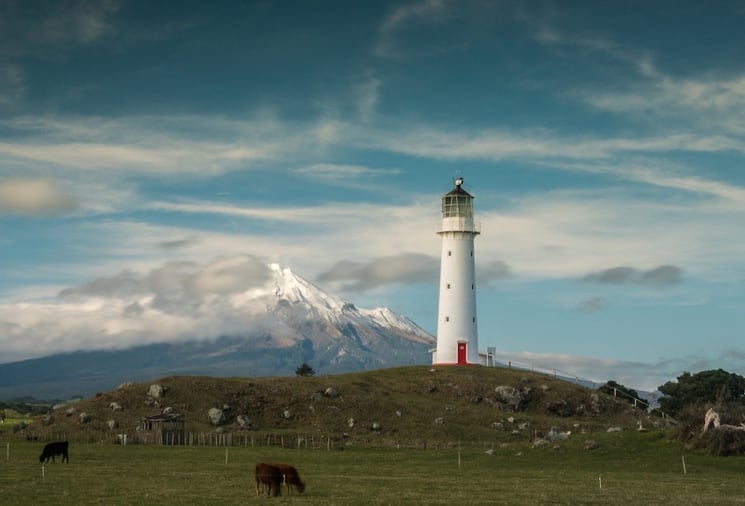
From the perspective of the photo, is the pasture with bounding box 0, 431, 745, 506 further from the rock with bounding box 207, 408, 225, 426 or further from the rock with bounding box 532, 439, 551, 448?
the rock with bounding box 207, 408, 225, 426

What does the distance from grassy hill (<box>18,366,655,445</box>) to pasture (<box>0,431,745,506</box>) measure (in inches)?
336

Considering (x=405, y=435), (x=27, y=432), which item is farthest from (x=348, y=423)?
(x=27, y=432)

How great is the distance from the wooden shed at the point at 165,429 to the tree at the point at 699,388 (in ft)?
243

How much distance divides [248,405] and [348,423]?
10492 mm

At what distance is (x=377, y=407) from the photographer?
100438mm

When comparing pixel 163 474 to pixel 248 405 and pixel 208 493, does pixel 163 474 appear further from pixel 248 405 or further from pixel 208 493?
pixel 248 405

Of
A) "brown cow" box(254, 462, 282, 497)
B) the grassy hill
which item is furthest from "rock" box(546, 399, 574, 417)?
"brown cow" box(254, 462, 282, 497)

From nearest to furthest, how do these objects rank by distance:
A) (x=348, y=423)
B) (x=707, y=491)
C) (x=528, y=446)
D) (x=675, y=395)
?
(x=707, y=491)
(x=528, y=446)
(x=348, y=423)
(x=675, y=395)

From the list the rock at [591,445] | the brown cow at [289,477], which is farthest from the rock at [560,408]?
the brown cow at [289,477]

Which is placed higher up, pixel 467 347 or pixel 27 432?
pixel 467 347

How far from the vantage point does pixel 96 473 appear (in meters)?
53.5

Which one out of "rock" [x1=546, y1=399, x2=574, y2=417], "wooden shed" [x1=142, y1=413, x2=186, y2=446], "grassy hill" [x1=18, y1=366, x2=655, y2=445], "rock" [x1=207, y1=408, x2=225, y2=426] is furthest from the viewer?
"rock" [x1=546, y1=399, x2=574, y2=417]

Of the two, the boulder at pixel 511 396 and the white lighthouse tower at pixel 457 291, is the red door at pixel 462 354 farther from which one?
the boulder at pixel 511 396

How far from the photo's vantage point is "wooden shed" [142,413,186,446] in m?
84.6
